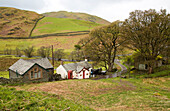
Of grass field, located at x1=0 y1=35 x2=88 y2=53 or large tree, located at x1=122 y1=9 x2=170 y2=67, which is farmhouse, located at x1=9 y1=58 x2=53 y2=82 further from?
grass field, located at x1=0 y1=35 x2=88 y2=53

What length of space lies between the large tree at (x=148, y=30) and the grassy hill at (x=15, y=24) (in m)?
133

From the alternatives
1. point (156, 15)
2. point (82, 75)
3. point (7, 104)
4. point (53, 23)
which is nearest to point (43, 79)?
point (82, 75)

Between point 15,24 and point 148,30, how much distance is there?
171 meters

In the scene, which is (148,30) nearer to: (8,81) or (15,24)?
(8,81)

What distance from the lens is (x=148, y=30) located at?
28641mm

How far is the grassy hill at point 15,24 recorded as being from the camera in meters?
140

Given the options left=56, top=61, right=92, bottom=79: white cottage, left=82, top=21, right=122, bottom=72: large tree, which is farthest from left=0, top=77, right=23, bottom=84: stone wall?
left=82, top=21, right=122, bottom=72: large tree

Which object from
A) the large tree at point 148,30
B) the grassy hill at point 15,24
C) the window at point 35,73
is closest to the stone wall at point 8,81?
the window at point 35,73

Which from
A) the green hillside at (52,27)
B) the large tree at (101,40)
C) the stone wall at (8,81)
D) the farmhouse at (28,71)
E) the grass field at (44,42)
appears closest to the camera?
the stone wall at (8,81)

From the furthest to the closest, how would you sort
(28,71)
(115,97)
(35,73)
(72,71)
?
(72,71) < (35,73) < (28,71) < (115,97)

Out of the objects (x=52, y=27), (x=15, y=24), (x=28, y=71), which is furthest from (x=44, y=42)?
(x=28, y=71)

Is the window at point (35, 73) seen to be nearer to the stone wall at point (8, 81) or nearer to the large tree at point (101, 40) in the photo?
the stone wall at point (8, 81)

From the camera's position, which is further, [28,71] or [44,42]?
[44,42]

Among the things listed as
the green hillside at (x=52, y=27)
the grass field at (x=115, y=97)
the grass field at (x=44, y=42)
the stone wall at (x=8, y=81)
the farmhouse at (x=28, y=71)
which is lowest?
the grass field at (x=115, y=97)
